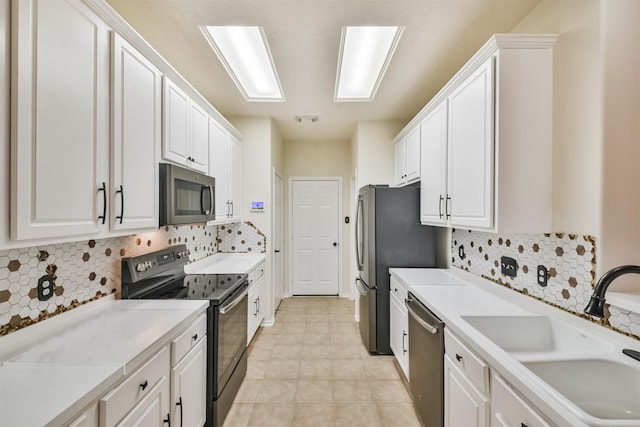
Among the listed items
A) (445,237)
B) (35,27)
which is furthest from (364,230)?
(35,27)

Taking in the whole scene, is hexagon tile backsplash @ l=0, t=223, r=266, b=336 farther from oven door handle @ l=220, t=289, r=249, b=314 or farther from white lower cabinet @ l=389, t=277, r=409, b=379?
white lower cabinet @ l=389, t=277, r=409, b=379

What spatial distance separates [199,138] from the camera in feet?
7.99

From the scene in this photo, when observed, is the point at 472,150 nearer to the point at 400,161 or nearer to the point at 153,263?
the point at 400,161

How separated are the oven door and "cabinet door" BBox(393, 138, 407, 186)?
2.12 metres

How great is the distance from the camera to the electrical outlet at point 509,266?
6.28ft

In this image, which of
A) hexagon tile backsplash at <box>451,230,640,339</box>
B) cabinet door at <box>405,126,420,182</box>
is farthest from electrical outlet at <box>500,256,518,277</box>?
cabinet door at <box>405,126,420,182</box>

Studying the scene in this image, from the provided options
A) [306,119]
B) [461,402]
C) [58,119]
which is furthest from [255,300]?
[58,119]

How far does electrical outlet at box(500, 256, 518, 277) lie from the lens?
6.28 feet

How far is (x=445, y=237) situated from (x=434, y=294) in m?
1.19

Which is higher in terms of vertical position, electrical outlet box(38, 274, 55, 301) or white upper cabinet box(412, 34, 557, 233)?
white upper cabinet box(412, 34, 557, 233)

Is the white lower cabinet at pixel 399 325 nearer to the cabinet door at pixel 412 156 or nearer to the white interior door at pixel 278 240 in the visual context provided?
the cabinet door at pixel 412 156

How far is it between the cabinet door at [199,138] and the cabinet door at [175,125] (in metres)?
0.08

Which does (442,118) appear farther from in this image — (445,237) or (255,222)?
(255,222)

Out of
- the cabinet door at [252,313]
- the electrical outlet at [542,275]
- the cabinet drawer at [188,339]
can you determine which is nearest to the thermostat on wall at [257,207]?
the cabinet door at [252,313]
